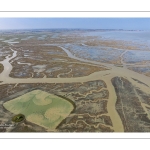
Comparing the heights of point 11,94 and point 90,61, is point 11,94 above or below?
below

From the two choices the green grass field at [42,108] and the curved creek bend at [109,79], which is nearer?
the green grass field at [42,108]

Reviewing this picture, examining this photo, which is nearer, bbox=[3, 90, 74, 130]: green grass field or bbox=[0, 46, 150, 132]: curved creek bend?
bbox=[3, 90, 74, 130]: green grass field

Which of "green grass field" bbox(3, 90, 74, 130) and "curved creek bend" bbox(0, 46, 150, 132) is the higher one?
"curved creek bend" bbox(0, 46, 150, 132)

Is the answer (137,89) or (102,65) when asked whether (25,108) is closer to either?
(137,89)

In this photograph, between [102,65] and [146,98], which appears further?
[102,65]

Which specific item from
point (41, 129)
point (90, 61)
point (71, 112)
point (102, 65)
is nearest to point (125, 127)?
point (71, 112)

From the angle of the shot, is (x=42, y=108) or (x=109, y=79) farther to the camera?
(x=109, y=79)

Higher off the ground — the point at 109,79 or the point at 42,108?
the point at 109,79

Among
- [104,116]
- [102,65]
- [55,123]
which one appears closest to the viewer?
[55,123]
